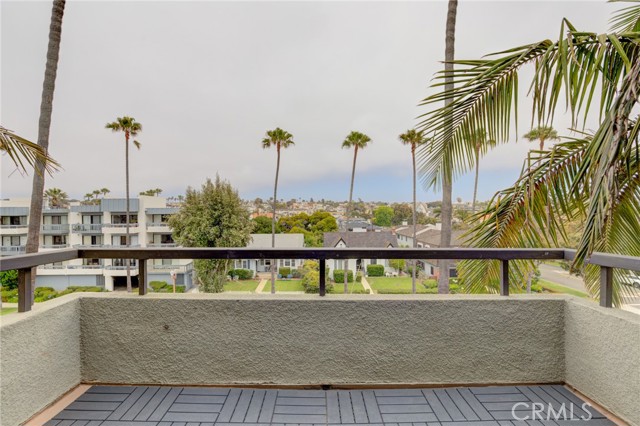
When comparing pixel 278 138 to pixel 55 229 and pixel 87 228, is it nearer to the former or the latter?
pixel 87 228

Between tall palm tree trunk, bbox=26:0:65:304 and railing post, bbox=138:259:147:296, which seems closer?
railing post, bbox=138:259:147:296

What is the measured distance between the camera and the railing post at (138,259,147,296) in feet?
7.41

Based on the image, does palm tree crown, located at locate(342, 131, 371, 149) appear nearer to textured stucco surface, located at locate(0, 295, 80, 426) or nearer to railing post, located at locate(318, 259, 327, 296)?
railing post, located at locate(318, 259, 327, 296)

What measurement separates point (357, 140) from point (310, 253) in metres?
16.1

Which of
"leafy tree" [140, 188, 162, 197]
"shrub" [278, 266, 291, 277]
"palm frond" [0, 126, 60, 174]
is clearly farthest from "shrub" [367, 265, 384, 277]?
"palm frond" [0, 126, 60, 174]

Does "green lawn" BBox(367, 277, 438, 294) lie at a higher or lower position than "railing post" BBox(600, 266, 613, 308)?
lower

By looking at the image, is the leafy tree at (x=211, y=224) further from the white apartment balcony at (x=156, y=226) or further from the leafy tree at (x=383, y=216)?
the leafy tree at (x=383, y=216)

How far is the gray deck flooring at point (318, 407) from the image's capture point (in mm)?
1828

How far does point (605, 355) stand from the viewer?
190 cm

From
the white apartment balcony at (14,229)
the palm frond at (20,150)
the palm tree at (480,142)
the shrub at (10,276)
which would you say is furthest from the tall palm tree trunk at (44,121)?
the white apartment balcony at (14,229)

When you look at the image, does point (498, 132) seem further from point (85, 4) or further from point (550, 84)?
point (85, 4)

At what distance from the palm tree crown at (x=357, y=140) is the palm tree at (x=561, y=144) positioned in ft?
48.9

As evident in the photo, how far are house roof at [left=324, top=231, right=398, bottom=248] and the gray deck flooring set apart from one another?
17.4 metres

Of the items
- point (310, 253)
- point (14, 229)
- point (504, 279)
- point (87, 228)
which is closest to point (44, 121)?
point (310, 253)
